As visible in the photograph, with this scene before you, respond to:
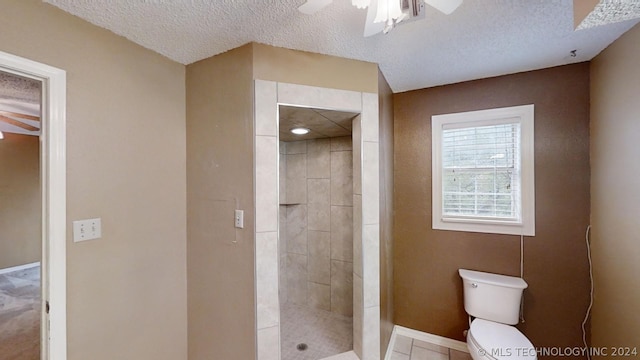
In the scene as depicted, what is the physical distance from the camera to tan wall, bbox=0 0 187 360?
1279 millimetres

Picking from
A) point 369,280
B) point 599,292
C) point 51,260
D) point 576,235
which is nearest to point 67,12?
point 51,260

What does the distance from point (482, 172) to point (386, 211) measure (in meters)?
0.89

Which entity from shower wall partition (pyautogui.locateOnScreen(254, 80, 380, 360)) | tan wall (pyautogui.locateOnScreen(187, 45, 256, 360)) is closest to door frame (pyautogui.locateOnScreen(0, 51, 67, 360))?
tan wall (pyautogui.locateOnScreen(187, 45, 256, 360))

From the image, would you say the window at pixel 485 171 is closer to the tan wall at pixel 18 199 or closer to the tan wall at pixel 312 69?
the tan wall at pixel 312 69

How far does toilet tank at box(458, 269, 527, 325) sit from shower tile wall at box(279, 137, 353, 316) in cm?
111

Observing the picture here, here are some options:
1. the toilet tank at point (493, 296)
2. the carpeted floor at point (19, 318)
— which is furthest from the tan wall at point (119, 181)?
the toilet tank at point (493, 296)

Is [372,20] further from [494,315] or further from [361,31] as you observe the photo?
[494,315]

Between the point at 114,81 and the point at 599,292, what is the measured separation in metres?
3.44

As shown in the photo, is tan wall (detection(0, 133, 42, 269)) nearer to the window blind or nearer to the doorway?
the doorway

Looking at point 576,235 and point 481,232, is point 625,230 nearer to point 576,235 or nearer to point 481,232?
point 576,235

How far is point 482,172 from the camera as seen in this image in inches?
82.4

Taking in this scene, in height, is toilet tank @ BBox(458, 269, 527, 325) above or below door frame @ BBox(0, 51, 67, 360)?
below

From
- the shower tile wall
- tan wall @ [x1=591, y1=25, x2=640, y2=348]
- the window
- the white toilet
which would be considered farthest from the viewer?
the shower tile wall

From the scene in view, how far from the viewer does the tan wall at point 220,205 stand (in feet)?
5.14
